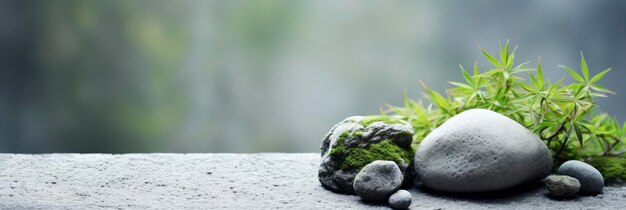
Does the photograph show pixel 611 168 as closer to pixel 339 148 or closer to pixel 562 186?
pixel 562 186

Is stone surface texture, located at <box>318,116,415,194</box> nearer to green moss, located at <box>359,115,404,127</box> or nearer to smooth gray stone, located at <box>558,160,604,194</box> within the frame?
green moss, located at <box>359,115,404,127</box>

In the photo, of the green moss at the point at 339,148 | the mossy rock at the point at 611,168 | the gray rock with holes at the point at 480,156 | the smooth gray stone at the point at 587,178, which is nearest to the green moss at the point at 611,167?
the mossy rock at the point at 611,168

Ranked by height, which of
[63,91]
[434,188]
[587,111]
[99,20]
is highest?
[99,20]

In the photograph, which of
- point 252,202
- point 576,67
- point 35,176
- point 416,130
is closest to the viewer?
point 252,202

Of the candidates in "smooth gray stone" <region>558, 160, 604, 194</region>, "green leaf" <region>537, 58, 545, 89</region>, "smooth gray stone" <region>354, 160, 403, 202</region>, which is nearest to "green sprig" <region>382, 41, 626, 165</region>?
"green leaf" <region>537, 58, 545, 89</region>

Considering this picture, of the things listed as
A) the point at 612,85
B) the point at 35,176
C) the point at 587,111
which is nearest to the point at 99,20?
the point at 35,176

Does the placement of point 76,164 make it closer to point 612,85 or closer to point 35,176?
point 35,176
